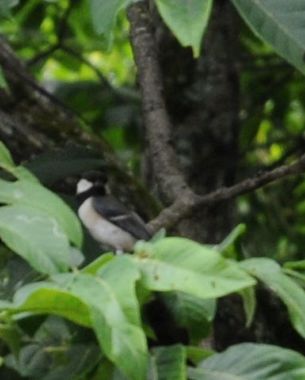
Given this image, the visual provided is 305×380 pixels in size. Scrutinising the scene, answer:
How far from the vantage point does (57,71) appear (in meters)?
6.09

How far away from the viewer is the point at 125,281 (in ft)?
4.92

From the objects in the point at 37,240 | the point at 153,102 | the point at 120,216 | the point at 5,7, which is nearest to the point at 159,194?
the point at 153,102

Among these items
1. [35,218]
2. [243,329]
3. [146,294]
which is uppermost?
[35,218]

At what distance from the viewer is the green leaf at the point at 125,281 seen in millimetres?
1467

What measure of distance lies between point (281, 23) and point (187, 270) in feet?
1.49

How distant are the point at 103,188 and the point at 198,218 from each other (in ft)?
1.22

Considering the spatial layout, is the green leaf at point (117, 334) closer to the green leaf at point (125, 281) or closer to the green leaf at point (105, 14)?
the green leaf at point (125, 281)

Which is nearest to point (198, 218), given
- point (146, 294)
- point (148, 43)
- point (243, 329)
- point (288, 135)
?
point (243, 329)

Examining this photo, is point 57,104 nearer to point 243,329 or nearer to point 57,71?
point 243,329

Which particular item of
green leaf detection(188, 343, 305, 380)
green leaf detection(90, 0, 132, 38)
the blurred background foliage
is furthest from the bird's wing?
green leaf detection(90, 0, 132, 38)

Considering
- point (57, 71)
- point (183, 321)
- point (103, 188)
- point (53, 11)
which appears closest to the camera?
point (183, 321)

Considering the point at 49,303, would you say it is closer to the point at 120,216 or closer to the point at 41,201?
the point at 41,201

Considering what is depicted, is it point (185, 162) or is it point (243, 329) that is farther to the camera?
point (185, 162)

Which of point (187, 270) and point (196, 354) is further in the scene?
point (196, 354)
